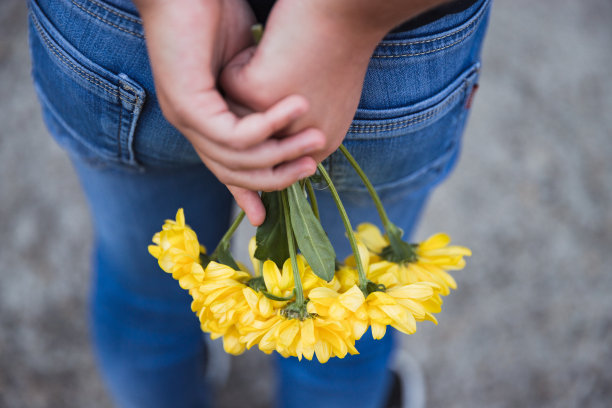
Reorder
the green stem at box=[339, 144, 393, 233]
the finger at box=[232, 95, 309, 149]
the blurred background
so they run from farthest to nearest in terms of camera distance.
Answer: the blurred background < the green stem at box=[339, 144, 393, 233] < the finger at box=[232, 95, 309, 149]

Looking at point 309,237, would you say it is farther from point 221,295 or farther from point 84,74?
point 84,74

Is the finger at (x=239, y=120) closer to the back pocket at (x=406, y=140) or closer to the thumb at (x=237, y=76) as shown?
the thumb at (x=237, y=76)

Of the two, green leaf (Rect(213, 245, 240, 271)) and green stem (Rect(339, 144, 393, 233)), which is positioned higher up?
green stem (Rect(339, 144, 393, 233))

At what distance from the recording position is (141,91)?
1.48ft

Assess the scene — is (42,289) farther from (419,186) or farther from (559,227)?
(559,227)

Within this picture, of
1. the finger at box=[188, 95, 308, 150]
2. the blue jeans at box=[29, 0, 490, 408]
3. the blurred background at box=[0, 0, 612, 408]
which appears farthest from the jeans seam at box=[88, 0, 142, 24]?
the blurred background at box=[0, 0, 612, 408]

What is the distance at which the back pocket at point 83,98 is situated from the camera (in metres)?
0.46

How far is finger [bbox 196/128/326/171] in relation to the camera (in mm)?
367

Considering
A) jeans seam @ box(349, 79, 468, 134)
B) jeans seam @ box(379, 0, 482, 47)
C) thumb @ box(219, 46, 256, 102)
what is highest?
jeans seam @ box(379, 0, 482, 47)

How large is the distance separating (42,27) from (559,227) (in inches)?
51.3

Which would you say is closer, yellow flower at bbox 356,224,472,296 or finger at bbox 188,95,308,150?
finger at bbox 188,95,308,150

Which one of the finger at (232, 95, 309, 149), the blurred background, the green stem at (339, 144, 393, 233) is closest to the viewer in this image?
the finger at (232, 95, 309, 149)

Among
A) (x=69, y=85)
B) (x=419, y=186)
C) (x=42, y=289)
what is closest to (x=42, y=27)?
(x=69, y=85)

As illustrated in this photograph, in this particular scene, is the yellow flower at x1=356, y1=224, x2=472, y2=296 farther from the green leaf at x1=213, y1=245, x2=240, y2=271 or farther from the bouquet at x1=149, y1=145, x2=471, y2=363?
the green leaf at x1=213, y1=245, x2=240, y2=271
